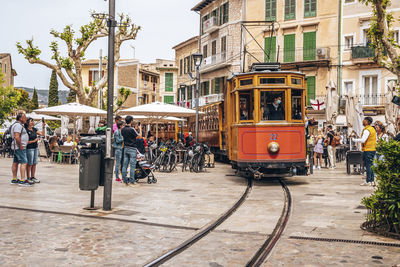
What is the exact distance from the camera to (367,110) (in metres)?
31.4

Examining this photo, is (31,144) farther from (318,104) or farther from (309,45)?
(309,45)

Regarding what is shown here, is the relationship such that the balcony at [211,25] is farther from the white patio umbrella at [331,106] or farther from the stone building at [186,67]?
the white patio umbrella at [331,106]

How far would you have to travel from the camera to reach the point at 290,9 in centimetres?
3450

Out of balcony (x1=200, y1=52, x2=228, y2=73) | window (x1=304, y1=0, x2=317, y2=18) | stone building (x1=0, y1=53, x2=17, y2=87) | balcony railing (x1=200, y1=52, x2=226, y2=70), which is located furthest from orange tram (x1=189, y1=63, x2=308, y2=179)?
stone building (x1=0, y1=53, x2=17, y2=87)

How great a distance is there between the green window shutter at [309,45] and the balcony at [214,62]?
20.0 ft

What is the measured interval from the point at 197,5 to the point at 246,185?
32021 mm

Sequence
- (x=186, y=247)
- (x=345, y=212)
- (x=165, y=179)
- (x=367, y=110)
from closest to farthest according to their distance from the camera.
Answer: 1. (x=186, y=247)
2. (x=345, y=212)
3. (x=165, y=179)
4. (x=367, y=110)

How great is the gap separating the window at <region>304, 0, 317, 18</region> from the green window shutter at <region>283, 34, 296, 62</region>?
174 centimetres

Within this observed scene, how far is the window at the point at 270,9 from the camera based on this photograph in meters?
35.1

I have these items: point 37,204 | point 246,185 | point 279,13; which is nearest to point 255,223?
point 37,204

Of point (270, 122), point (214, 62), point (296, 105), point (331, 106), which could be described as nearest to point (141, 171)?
point (270, 122)

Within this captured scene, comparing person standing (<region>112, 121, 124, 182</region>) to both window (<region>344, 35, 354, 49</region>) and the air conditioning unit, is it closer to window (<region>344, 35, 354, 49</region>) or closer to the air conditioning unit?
the air conditioning unit

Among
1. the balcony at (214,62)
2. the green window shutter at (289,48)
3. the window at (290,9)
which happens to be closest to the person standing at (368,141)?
the green window shutter at (289,48)

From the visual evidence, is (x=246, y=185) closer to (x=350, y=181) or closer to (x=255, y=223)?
(x=350, y=181)
